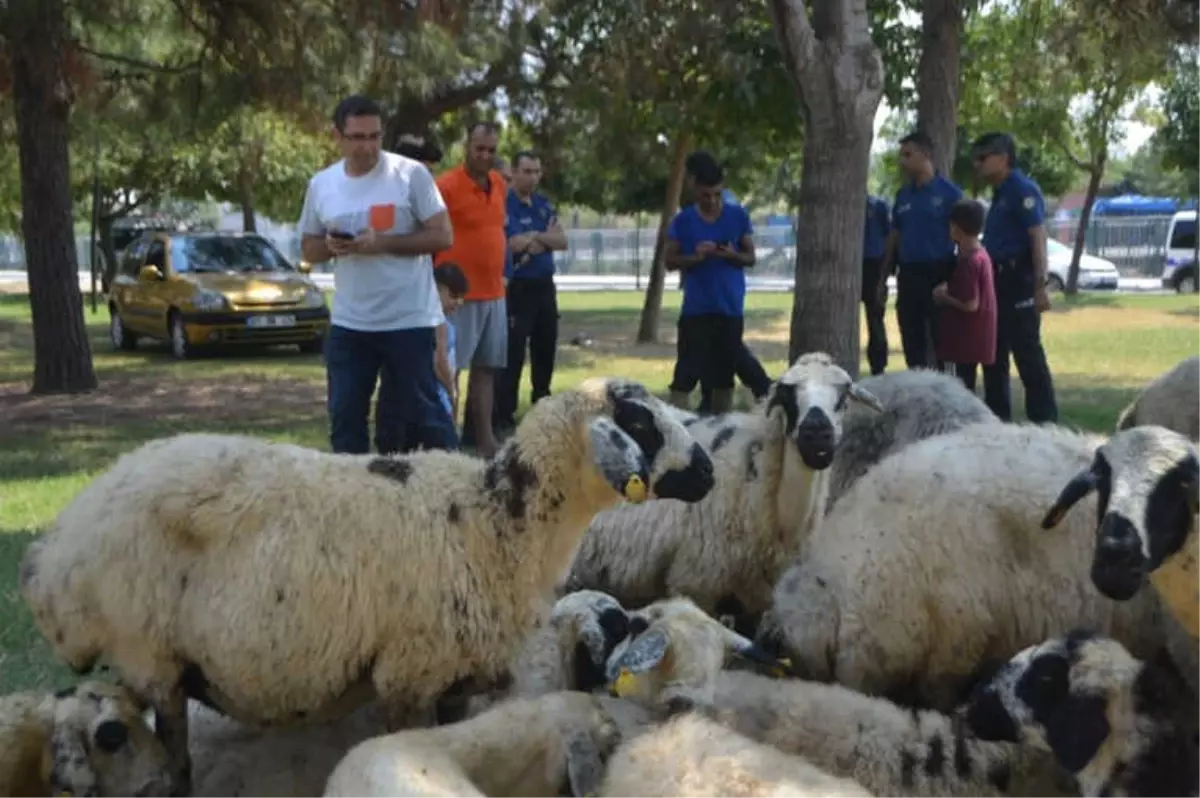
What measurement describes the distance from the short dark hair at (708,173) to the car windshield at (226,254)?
1347cm

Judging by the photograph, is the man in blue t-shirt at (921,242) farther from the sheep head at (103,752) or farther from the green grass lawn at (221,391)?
the sheep head at (103,752)

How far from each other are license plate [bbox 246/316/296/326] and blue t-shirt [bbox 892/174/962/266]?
11.9 meters

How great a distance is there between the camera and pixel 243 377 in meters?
16.7

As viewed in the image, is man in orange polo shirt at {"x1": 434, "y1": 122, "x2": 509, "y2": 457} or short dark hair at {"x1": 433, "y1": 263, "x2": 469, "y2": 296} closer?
short dark hair at {"x1": 433, "y1": 263, "x2": 469, "y2": 296}

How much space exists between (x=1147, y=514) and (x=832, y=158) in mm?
3793

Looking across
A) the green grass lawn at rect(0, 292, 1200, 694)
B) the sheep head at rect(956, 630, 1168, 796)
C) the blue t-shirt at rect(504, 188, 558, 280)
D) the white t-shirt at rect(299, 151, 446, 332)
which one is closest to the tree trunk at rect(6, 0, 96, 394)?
the green grass lawn at rect(0, 292, 1200, 694)

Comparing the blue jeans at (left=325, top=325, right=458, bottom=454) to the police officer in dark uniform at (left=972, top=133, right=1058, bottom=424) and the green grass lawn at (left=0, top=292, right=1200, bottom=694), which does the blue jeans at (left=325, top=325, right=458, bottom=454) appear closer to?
the green grass lawn at (left=0, top=292, right=1200, bottom=694)

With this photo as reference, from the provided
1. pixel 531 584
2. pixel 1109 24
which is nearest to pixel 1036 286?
pixel 1109 24

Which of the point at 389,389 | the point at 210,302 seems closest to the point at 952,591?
the point at 389,389

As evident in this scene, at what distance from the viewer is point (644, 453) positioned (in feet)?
13.2

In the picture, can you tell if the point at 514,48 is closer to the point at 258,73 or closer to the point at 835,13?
the point at 258,73

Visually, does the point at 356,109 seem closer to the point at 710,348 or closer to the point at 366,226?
the point at 366,226

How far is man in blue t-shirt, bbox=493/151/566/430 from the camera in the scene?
420 inches

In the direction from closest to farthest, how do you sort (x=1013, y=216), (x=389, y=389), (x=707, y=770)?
(x=707, y=770) → (x=389, y=389) → (x=1013, y=216)
